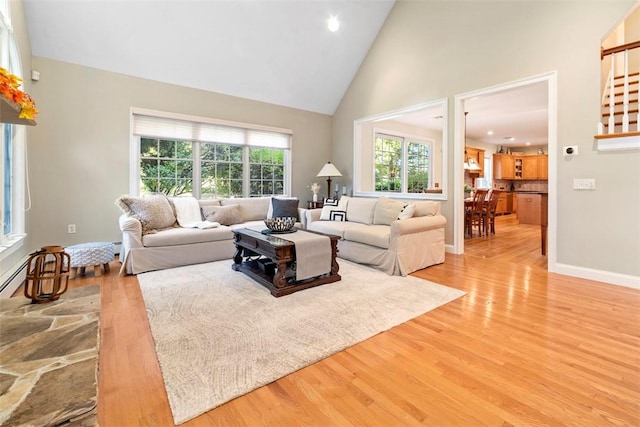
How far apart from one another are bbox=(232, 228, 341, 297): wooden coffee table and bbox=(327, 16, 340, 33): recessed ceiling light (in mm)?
3684

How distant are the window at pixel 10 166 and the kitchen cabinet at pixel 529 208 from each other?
9.93m

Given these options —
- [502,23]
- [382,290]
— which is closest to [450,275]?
[382,290]

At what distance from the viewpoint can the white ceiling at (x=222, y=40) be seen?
3846 mm

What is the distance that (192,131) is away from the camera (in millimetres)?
5031

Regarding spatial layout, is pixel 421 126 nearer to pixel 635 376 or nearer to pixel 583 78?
pixel 583 78

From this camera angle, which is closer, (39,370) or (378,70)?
(39,370)

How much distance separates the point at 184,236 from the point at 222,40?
3.04 meters

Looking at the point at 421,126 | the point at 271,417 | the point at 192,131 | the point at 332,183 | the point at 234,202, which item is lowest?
the point at 271,417

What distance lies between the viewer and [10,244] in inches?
112

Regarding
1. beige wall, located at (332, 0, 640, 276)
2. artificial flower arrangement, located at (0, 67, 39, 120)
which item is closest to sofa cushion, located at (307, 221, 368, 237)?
beige wall, located at (332, 0, 640, 276)

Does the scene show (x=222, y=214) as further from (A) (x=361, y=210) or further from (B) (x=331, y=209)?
(A) (x=361, y=210)

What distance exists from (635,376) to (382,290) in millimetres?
1763

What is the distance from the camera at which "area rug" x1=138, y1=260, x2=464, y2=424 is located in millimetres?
1640

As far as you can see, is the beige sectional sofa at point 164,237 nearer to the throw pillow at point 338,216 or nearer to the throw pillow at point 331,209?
the throw pillow at point 331,209
